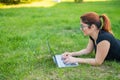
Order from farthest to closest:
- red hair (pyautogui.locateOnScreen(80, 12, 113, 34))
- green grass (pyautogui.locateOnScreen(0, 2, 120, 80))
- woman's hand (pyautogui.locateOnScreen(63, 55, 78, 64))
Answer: woman's hand (pyautogui.locateOnScreen(63, 55, 78, 64)) → red hair (pyautogui.locateOnScreen(80, 12, 113, 34)) → green grass (pyautogui.locateOnScreen(0, 2, 120, 80))

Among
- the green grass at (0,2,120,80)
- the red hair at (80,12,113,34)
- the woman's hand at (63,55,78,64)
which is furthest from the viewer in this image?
the woman's hand at (63,55,78,64)

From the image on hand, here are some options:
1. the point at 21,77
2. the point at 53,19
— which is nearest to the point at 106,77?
the point at 21,77

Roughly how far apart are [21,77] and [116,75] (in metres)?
1.35

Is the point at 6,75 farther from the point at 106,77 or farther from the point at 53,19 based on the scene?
the point at 53,19

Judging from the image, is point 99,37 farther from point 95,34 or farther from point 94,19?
point 94,19

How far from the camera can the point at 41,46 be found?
20.6 ft

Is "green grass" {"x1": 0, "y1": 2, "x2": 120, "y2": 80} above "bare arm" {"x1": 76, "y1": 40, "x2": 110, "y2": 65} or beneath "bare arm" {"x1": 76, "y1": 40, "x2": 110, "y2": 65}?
→ beneath

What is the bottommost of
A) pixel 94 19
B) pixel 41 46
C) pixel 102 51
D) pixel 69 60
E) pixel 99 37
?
pixel 41 46

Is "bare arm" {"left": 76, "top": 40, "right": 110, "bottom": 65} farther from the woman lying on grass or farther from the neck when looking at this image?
the neck

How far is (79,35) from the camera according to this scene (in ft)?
24.1

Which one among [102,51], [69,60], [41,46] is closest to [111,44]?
[102,51]

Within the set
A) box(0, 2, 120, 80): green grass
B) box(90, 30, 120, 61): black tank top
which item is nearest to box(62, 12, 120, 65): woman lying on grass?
box(90, 30, 120, 61): black tank top

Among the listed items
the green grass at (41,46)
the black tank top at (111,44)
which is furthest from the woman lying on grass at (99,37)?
the green grass at (41,46)

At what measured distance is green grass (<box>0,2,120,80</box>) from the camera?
4.53 meters
